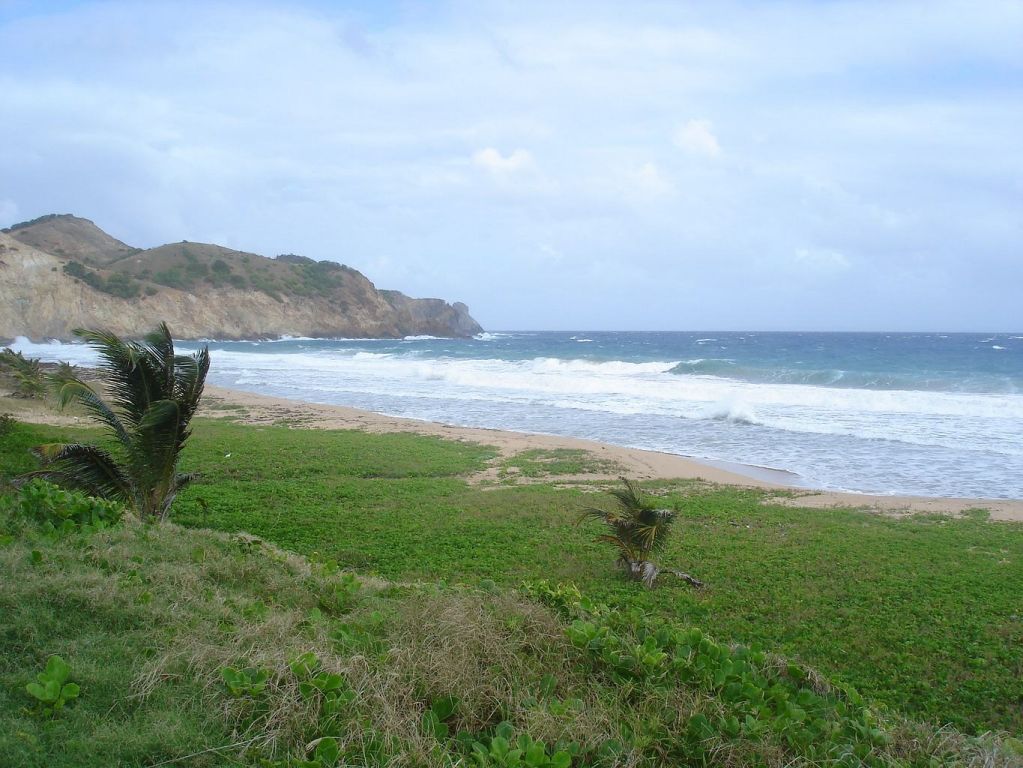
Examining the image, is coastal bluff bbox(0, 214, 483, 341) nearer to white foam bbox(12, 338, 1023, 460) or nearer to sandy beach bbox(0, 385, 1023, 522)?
white foam bbox(12, 338, 1023, 460)

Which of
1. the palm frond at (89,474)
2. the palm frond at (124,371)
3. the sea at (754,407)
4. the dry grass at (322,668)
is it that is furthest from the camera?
the sea at (754,407)

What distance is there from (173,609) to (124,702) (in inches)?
40.2

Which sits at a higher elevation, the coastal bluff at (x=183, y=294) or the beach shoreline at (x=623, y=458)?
the coastal bluff at (x=183, y=294)

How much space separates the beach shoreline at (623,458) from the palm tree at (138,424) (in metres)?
7.72

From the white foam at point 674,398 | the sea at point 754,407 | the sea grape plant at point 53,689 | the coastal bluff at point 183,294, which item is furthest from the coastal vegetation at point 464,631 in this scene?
the coastal bluff at point 183,294

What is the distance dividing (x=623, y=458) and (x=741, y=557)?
312 inches

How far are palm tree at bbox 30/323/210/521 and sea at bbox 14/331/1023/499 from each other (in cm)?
1239

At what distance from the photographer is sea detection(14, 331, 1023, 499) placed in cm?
1706

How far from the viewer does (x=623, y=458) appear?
1727 centimetres

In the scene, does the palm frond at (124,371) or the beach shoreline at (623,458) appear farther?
the beach shoreline at (623,458)

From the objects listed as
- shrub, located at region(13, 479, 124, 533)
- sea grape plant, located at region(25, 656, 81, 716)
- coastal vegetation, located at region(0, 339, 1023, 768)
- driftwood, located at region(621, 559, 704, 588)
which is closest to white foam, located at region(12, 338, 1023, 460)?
coastal vegetation, located at region(0, 339, 1023, 768)

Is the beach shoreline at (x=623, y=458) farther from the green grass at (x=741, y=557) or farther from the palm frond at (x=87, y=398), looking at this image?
the palm frond at (x=87, y=398)

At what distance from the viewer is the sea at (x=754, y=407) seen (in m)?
17.1

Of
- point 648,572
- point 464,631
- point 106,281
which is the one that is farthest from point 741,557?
point 106,281
